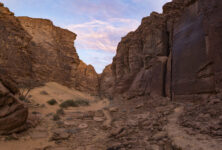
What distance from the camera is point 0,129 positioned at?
15.5 feet

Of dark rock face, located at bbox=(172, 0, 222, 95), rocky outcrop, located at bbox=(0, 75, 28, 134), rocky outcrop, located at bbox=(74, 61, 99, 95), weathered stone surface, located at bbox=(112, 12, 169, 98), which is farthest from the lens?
rocky outcrop, located at bbox=(74, 61, 99, 95)

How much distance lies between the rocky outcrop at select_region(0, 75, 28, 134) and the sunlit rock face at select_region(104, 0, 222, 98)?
24.1 feet

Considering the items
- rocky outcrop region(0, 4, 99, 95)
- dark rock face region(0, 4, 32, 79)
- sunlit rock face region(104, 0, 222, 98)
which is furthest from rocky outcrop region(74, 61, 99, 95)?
sunlit rock face region(104, 0, 222, 98)

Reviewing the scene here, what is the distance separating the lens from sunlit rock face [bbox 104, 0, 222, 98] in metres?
5.92

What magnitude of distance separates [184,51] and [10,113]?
332 inches

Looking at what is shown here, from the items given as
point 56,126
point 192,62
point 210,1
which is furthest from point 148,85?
point 56,126

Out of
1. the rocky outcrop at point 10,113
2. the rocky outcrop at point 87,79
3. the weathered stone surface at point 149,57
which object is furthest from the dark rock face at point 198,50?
the rocky outcrop at point 87,79

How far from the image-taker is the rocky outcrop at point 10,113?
192 inches

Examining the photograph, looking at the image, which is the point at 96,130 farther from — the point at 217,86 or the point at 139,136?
the point at 217,86

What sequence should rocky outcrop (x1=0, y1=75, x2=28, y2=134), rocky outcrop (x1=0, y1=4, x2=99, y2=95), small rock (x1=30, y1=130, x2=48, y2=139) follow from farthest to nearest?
rocky outcrop (x1=0, y1=4, x2=99, y2=95) → small rock (x1=30, y1=130, x2=48, y2=139) → rocky outcrop (x1=0, y1=75, x2=28, y2=134)

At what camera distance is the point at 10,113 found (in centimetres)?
514

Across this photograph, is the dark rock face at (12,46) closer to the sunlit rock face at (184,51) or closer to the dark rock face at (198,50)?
the sunlit rock face at (184,51)

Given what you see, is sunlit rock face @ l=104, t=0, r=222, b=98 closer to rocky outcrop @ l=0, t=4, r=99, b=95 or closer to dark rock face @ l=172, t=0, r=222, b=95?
dark rock face @ l=172, t=0, r=222, b=95

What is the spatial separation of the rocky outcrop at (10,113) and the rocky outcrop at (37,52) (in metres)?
6.83
